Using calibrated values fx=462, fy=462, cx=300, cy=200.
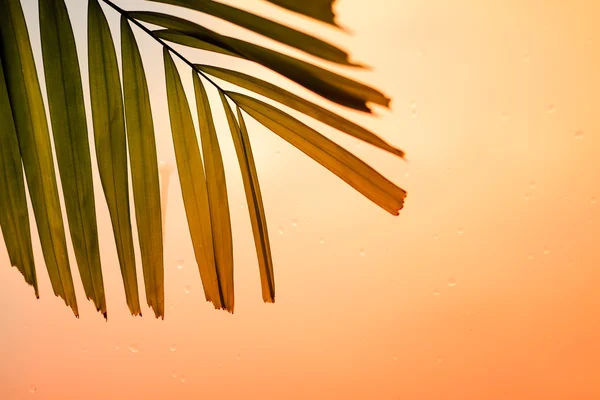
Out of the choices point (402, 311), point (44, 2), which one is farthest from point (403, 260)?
point (44, 2)

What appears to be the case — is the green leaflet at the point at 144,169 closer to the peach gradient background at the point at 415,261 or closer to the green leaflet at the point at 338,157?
the green leaflet at the point at 338,157

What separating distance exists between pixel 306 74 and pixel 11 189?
0.69 feet

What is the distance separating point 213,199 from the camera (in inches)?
13.4

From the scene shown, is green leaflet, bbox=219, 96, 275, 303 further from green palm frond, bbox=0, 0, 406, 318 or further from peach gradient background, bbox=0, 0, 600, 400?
peach gradient background, bbox=0, 0, 600, 400

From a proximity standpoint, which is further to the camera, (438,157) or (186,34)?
(438,157)

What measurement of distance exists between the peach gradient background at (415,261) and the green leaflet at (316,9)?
49cm

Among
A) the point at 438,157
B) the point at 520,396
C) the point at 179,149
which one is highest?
the point at 438,157

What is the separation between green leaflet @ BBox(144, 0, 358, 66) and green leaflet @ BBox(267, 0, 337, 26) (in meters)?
0.01

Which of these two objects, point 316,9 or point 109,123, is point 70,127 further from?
point 316,9

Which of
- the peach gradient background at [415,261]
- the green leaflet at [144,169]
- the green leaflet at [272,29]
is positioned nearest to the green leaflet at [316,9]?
the green leaflet at [272,29]

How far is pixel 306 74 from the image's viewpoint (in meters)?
0.27

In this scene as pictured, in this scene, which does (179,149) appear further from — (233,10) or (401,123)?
(401,123)

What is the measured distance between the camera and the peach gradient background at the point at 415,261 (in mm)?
759

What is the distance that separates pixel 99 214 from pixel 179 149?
511 millimetres
